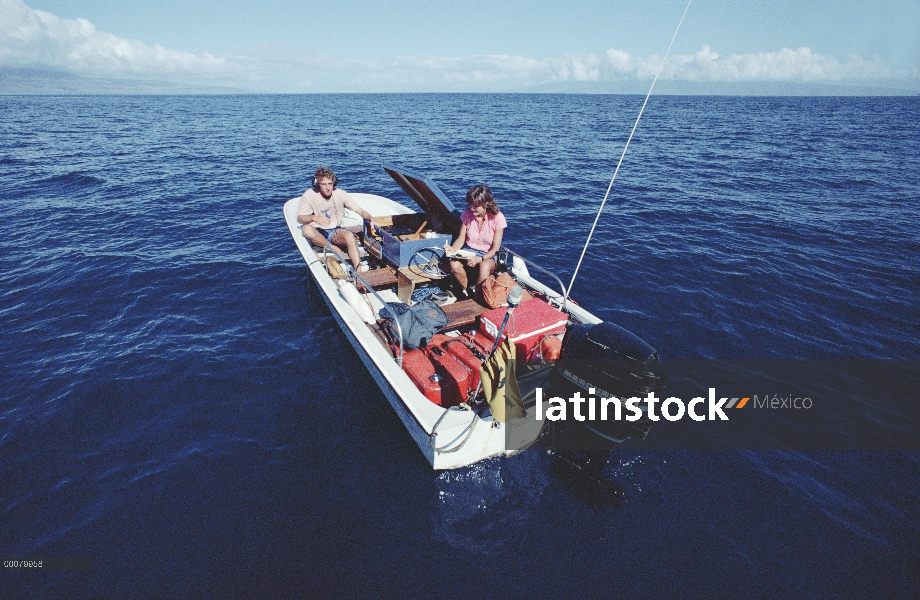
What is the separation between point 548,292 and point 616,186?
15.6 m

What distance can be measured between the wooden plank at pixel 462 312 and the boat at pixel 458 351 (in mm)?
17

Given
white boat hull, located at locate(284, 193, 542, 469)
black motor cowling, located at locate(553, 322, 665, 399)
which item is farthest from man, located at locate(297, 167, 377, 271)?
black motor cowling, located at locate(553, 322, 665, 399)

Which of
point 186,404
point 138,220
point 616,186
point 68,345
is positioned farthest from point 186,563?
point 616,186

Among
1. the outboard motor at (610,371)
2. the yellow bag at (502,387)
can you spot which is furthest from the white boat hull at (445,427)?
the outboard motor at (610,371)

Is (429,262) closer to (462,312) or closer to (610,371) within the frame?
(462,312)

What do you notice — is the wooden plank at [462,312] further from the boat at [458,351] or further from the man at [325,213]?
the man at [325,213]

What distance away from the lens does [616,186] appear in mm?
20281

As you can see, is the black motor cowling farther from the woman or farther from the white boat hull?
the woman

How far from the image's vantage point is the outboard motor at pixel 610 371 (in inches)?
169

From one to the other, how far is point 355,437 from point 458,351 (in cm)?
215

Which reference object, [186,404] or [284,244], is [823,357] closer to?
[186,404]

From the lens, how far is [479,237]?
7.28 m

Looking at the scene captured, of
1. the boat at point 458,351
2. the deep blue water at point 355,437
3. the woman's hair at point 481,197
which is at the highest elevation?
the woman's hair at point 481,197

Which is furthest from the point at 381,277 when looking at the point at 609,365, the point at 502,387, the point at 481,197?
the point at 609,365
